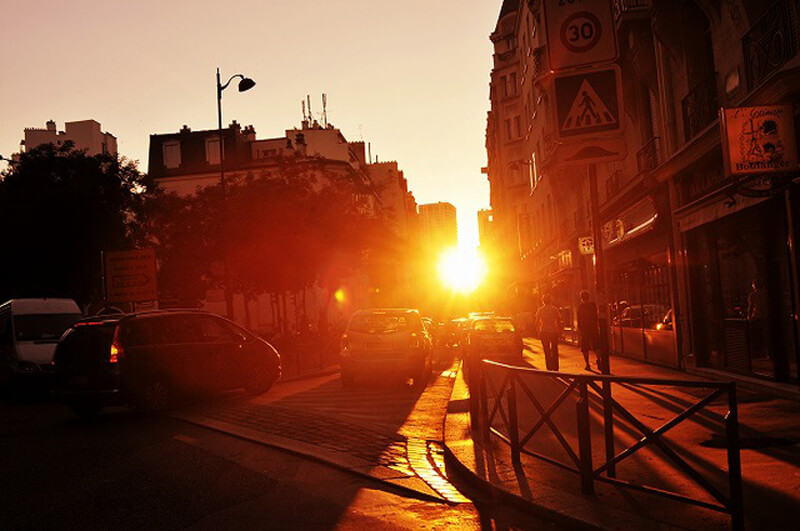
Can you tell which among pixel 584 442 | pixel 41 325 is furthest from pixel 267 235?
pixel 584 442

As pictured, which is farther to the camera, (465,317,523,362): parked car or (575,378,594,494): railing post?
(465,317,523,362): parked car

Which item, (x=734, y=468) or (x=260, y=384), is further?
(x=260, y=384)

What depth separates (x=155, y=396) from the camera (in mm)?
13438

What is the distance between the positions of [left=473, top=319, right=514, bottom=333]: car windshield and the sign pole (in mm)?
13320

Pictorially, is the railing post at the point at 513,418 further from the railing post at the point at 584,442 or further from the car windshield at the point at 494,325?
the car windshield at the point at 494,325

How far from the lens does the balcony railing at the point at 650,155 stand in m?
20.2

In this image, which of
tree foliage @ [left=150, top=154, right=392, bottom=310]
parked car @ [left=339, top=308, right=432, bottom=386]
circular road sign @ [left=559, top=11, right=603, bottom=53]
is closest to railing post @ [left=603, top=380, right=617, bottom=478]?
circular road sign @ [left=559, top=11, right=603, bottom=53]

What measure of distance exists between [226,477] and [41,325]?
46.5ft

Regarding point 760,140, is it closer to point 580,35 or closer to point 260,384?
point 580,35

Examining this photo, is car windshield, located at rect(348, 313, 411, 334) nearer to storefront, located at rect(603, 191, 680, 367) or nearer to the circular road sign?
storefront, located at rect(603, 191, 680, 367)

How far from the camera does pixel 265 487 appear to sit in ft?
24.2

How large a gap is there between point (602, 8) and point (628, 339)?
1694 cm

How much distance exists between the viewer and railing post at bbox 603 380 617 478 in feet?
20.3

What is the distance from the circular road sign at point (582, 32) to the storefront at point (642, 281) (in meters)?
11.8
